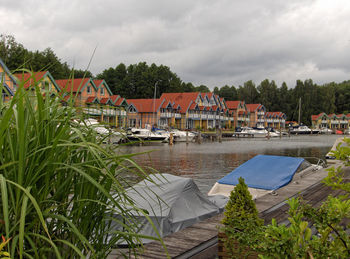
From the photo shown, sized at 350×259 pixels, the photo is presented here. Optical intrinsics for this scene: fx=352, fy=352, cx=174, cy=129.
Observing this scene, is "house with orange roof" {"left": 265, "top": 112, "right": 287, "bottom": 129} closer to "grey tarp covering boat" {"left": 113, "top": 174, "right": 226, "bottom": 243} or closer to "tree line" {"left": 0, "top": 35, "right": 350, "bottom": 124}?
"tree line" {"left": 0, "top": 35, "right": 350, "bottom": 124}

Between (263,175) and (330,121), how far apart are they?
437ft

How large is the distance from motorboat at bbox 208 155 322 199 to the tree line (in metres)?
64.3

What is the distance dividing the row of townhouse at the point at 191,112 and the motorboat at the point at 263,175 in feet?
160

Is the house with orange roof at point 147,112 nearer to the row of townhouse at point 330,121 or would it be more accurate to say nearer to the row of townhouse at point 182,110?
the row of townhouse at point 182,110

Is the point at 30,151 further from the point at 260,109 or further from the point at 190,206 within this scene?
the point at 260,109

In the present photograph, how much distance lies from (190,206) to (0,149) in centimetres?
711

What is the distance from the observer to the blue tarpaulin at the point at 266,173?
11.8 m

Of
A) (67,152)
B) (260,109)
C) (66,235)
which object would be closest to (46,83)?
(67,152)

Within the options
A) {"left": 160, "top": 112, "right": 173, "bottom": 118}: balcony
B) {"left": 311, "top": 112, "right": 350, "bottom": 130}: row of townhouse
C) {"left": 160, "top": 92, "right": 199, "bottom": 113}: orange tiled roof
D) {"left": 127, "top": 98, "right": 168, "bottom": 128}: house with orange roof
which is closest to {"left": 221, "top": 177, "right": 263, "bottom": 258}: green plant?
{"left": 127, "top": 98, "right": 168, "bottom": 128}: house with orange roof

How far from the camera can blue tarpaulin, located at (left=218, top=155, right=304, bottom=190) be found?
11834mm

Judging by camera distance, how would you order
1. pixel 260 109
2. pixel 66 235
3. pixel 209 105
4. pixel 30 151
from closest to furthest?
pixel 30 151 → pixel 66 235 → pixel 209 105 → pixel 260 109

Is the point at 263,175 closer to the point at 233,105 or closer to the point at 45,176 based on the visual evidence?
the point at 45,176

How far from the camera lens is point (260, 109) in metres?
118

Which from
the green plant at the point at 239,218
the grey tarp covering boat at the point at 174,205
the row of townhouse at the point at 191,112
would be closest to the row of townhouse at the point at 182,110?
the row of townhouse at the point at 191,112
